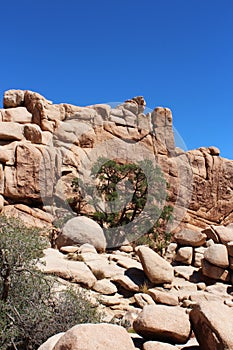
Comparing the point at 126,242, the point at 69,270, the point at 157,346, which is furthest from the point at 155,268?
the point at 157,346

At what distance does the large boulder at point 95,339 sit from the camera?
14.6ft

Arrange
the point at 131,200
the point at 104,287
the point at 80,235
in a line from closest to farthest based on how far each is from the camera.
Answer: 1. the point at 104,287
2. the point at 80,235
3. the point at 131,200

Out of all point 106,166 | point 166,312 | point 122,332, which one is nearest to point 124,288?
point 166,312

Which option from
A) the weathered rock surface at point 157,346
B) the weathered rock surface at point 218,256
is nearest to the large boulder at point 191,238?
the weathered rock surface at point 218,256

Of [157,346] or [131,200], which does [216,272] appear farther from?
[157,346]

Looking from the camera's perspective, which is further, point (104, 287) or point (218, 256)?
point (218, 256)

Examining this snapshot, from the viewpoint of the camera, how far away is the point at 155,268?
13.8m

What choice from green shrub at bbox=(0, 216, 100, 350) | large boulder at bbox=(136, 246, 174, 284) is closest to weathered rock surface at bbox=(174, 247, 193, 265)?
large boulder at bbox=(136, 246, 174, 284)

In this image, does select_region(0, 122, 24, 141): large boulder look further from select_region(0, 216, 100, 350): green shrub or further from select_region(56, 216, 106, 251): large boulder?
select_region(0, 216, 100, 350): green shrub

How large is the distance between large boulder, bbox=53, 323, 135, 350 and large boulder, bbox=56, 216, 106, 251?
1181cm

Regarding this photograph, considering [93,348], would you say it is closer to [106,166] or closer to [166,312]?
[166,312]

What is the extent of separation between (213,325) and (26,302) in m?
3.68

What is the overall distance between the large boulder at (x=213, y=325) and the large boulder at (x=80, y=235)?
10.7m

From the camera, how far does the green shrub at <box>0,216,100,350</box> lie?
641cm
